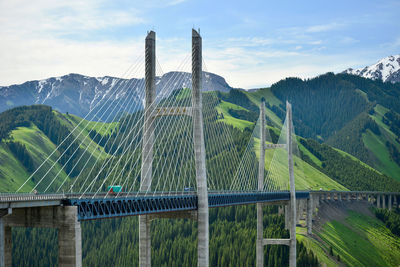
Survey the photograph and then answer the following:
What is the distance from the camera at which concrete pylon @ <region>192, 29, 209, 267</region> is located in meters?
70.9

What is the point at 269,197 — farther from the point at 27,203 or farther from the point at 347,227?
the point at 27,203

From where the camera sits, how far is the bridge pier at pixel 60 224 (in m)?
49.2

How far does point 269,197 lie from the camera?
10775 centimetres

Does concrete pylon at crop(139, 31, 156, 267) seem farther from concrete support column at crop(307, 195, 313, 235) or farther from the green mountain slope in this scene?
concrete support column at crop(307, 195, 313, 235)

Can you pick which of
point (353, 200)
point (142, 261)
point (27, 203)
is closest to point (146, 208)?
point (142, 261)

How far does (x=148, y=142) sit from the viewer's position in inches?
2781

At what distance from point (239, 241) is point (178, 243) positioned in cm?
1626

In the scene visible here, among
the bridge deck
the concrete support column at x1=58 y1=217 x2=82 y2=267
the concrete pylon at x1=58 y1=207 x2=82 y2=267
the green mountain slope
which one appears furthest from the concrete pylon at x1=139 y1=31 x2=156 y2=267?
the green mountain slope

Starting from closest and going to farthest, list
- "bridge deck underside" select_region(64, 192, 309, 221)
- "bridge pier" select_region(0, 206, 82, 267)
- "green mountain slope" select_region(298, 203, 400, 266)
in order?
"bridge pier" select_region(0, 206, 82, 267) < "bridge deck underside" select_region(64, 192, 309, 221) < "green mountain slope" select_region(298, 203, 400, 266)

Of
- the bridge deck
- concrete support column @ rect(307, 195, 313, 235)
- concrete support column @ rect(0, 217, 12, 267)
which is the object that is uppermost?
the bridge deck

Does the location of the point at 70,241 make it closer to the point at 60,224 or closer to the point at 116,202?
the point at 60,224

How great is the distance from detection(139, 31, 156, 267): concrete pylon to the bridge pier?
765 inches

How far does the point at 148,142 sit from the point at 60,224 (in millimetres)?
22013

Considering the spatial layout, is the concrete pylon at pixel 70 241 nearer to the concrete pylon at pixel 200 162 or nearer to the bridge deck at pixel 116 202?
the bridge deck at pixel 116 202
